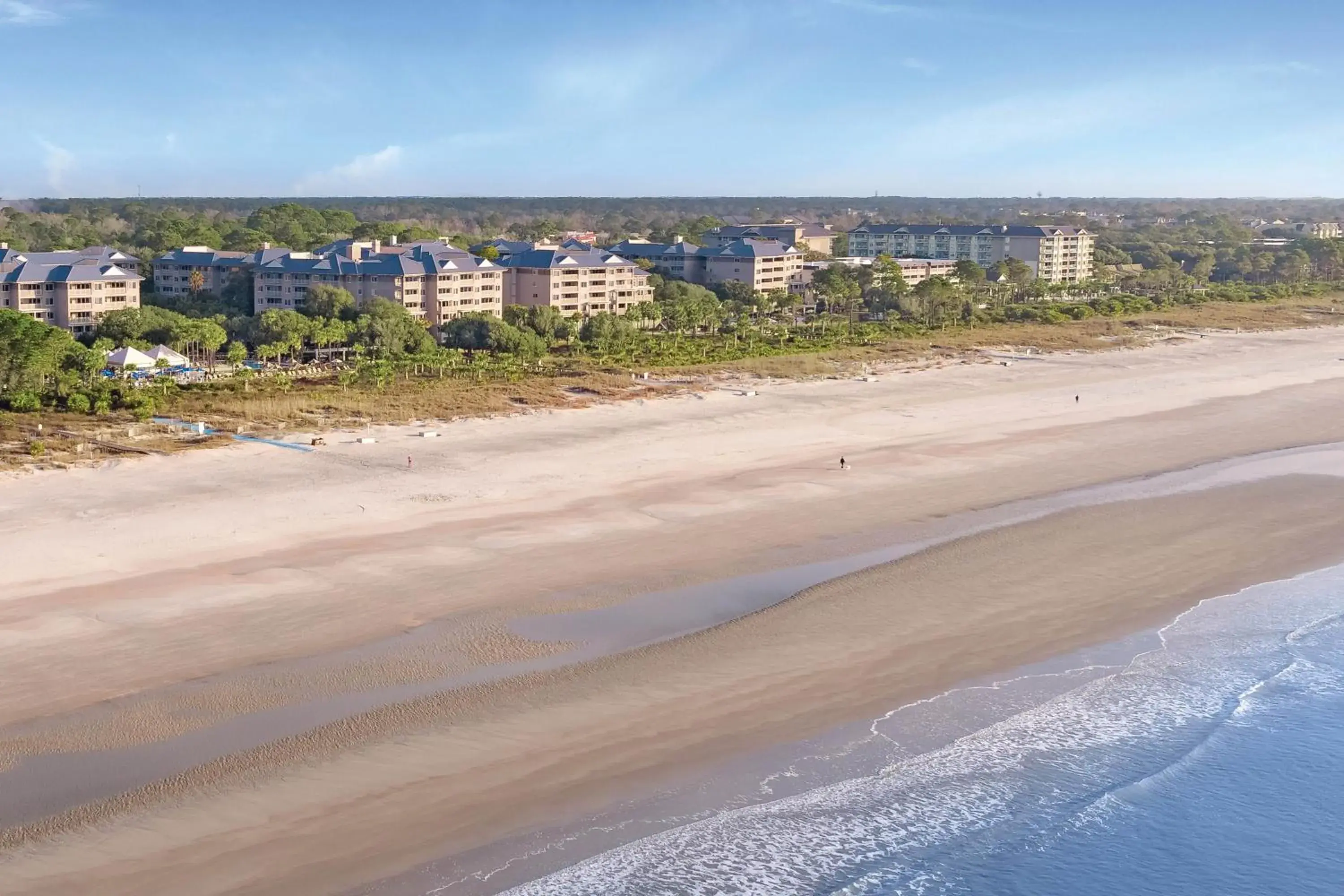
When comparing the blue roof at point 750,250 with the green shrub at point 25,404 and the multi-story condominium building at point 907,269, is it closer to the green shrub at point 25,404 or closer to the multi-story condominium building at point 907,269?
the multi-story condominium building at point 907,269

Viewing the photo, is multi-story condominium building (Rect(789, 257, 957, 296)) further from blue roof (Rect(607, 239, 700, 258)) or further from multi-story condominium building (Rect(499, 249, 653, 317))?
multi-story condominium building (Rect(499, 249, 653, 317))

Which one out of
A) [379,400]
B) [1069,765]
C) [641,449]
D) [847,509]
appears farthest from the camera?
[379,400]

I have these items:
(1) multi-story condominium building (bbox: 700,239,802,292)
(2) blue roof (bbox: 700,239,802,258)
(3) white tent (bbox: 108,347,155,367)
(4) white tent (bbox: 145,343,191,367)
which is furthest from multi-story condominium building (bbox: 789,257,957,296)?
(3) white tent (bbox: 108,347,155,367)

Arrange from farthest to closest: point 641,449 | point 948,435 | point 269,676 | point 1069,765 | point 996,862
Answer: point 948,435
point 641,449
point 269,676
point 1069,765
point 996,862

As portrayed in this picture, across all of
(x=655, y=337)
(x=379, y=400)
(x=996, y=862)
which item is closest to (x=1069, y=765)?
(x=996, y=862)

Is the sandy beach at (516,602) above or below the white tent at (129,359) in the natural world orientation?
below

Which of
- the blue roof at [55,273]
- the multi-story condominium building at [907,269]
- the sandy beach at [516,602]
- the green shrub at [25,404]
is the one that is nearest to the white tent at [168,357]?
the green shrub at [25,404]

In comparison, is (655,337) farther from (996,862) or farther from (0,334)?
(996,862)
